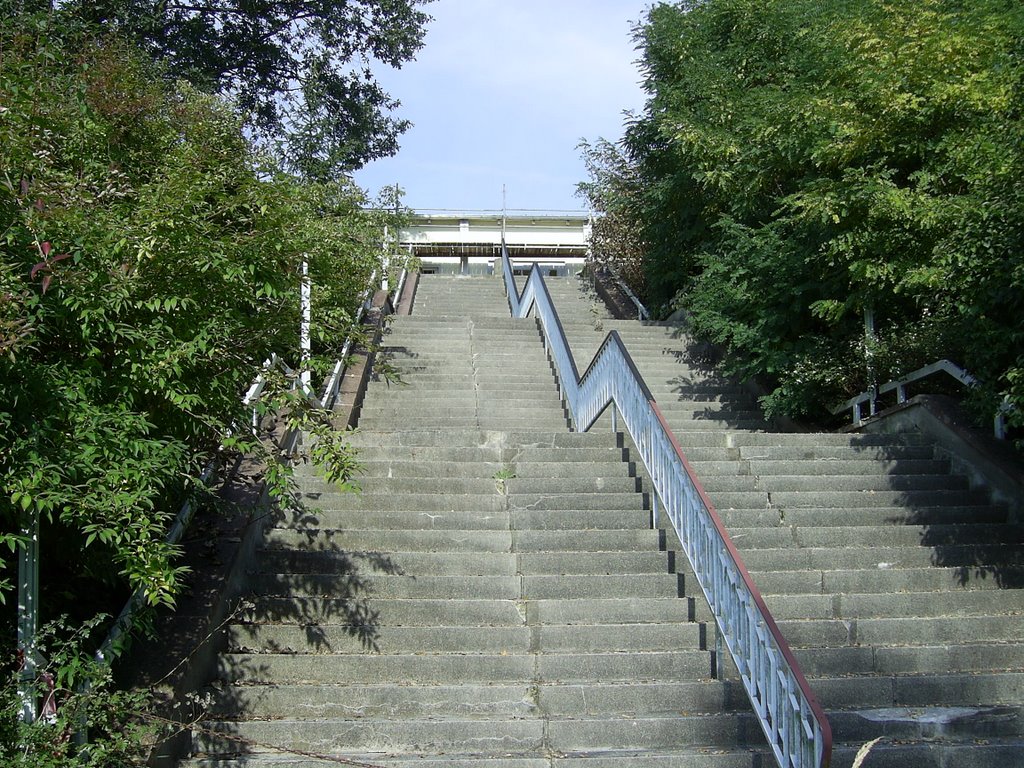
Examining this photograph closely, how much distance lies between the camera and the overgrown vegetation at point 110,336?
3.65m

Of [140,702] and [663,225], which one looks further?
[663,225]

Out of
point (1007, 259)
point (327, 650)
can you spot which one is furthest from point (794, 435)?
point (327, 650)

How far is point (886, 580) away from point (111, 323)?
5.34 m

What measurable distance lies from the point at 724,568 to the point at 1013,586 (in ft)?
9.09

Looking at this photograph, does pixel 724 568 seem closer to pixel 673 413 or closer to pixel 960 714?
pixel 960 714

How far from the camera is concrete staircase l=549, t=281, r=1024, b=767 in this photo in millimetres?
5434

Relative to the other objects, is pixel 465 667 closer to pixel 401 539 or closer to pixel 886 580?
pixel 401 539

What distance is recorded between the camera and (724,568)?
546 centimetres

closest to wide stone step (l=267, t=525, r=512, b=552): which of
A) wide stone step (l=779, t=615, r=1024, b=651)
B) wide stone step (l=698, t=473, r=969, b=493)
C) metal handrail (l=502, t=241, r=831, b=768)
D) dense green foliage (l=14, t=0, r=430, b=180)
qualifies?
metal handrail (l=502, t=241, r=831, b=768)

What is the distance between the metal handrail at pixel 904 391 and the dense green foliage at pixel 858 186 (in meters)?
0.13

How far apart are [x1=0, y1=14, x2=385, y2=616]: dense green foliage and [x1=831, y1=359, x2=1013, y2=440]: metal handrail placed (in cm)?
540

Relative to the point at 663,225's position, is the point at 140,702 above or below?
below

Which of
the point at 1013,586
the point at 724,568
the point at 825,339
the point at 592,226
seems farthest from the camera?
the point at 592,226

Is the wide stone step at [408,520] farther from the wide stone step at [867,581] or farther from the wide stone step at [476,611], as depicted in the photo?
the wide stone step at [867,581]
